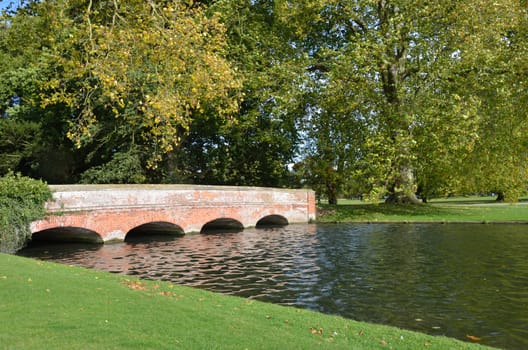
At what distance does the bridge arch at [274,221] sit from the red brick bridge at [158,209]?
0.11 meters

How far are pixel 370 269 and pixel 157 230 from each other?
16.1m

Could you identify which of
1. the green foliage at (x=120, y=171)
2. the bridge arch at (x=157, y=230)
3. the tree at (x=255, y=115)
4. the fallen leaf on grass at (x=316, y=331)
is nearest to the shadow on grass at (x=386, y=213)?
the tree at (x=255, y=115)

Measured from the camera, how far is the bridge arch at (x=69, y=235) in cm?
2241

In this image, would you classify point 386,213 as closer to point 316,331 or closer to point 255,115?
point 255,115

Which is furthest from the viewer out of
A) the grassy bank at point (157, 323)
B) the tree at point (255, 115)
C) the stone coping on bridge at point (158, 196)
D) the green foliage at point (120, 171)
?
the green foliage at point (120, 171)

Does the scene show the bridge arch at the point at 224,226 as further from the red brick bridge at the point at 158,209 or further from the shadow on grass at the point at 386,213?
the shadow on grass at the point at 386,213

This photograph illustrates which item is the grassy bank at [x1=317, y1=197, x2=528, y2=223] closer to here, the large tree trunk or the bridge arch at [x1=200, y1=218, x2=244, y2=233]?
the bridge arch at [x1=200, y1=218, x2=244, y2=233]

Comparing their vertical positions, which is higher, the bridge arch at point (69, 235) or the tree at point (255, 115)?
the tree at point (255, 115)

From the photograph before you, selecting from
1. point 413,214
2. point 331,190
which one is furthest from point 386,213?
point 331,190

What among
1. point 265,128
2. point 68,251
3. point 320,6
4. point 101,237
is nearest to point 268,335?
point 68,251

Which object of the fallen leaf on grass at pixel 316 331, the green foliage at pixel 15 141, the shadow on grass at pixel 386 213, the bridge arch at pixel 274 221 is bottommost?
the fallen leaf on grass at pixel 316 331

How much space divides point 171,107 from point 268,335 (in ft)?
22.6

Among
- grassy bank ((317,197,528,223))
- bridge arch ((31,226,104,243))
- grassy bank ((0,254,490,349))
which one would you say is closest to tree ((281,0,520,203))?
grassy bank ((317,197,528,223))

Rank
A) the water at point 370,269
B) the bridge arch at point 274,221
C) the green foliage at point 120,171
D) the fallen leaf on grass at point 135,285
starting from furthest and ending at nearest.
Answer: the bridge arch at point 274,221
the green foliage at point 120,171
the fallen leaf on grass at point 135,285
the water at point 370,269
